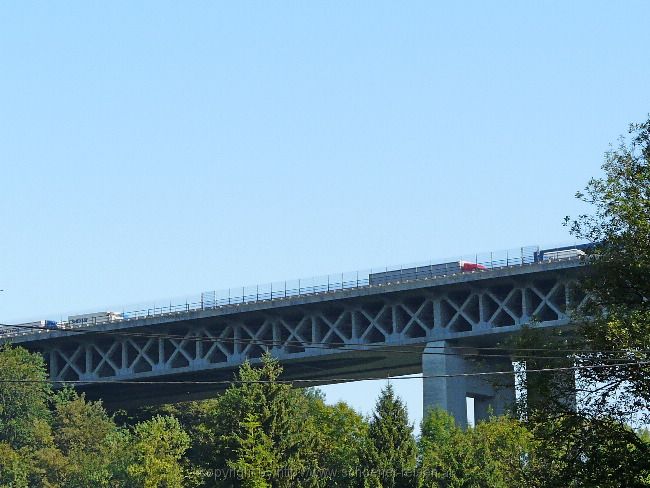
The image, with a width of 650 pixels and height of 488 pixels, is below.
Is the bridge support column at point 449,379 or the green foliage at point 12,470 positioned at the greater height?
the bridge support column at point 449,379

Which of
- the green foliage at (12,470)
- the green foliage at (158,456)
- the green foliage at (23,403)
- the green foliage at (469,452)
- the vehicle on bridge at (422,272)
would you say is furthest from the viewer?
the green foliage at (23,403)

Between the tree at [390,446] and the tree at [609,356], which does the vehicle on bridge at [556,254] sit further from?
the tree at [609,356]

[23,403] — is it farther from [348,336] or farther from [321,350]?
[348,336]

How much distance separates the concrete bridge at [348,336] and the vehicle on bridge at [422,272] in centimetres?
71

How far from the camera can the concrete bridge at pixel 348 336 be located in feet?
389

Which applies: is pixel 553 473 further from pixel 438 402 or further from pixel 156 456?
pixel 438 402

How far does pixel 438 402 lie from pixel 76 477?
111 feet

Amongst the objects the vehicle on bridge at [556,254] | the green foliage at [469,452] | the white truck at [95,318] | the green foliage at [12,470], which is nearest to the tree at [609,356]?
the green foliage at [469,452]

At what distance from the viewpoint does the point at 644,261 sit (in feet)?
151

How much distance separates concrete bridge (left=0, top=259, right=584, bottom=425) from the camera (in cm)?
11844

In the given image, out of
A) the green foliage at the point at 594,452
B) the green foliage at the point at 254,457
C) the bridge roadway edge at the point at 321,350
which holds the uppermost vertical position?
the bridge roadway edge at the point at 321,350

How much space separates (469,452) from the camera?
94375mm

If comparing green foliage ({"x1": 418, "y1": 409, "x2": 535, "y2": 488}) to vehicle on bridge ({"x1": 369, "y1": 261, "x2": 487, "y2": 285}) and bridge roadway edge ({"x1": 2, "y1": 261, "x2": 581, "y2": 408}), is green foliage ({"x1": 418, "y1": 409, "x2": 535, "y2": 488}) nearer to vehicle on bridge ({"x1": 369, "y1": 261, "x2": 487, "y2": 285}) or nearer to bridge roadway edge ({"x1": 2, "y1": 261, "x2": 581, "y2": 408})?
bridge roadway edge ({"x1": 2, "y1": 261, "x2": 581, "y2": 408})

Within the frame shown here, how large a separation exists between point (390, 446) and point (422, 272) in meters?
35.1
